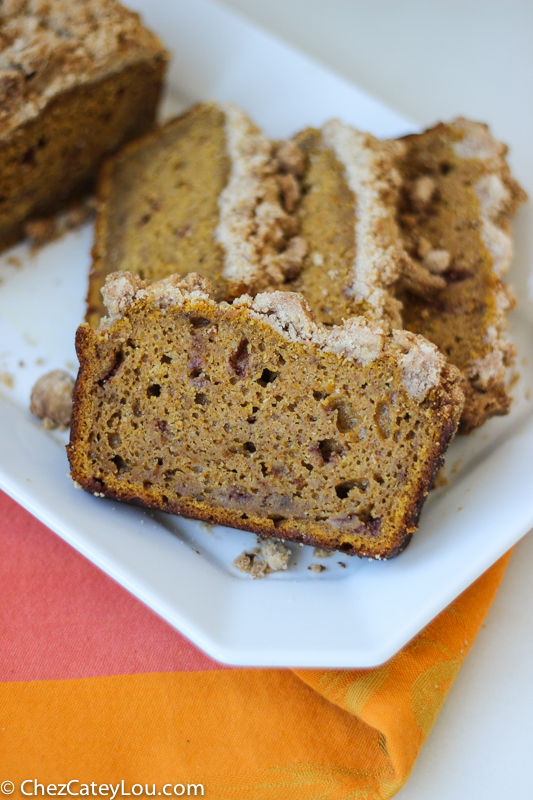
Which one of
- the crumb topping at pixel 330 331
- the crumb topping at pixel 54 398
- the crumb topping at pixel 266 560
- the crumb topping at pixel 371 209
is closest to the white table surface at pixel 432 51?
the crumb topping at pixel 371 209

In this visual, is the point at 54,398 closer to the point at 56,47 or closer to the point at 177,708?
the point at 177,708

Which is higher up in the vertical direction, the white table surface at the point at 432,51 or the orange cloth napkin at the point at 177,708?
the white table surface at the point at 432,51

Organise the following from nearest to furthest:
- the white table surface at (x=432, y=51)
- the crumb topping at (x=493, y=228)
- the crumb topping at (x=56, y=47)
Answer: the crumb topping at (x=493, y=228), the crumb topping at (x=56, y=47), the white table surface at (x=432, y=51)

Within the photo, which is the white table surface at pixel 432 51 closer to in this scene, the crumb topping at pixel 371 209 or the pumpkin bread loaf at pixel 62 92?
the crumb topping at pixel 371 209

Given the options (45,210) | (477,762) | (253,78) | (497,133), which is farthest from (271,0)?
(477,762)

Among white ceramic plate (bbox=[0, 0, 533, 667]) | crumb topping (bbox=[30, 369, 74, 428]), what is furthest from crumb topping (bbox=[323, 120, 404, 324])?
crumb topping (bbox=[30, 369, 74, 428])

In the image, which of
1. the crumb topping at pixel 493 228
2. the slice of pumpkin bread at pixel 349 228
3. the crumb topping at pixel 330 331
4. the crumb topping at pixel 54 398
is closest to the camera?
the crumb topping at pixel 330 331
